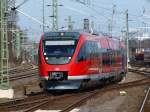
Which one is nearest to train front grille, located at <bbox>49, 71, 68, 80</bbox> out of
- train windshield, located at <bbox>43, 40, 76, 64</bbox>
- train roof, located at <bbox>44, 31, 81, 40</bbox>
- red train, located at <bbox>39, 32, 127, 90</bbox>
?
red train, located at <bbox>39, 32, 127, 90</bbox>

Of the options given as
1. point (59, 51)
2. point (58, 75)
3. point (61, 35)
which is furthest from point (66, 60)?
point (61, 35)

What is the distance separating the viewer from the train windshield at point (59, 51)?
23.5m

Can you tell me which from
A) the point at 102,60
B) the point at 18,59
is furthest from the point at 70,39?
the point at 18,59

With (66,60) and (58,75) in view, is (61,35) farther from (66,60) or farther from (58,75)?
(58,75)

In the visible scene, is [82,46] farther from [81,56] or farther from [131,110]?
[131,110]

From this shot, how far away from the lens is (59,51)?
23703 millimetres

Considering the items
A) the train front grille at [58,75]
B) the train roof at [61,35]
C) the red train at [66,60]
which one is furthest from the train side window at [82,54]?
the train front grille at [58,75]

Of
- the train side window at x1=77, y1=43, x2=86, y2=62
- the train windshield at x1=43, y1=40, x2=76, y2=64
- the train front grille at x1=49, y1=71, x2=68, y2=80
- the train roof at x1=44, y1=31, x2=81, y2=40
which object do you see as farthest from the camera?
the train roof at x1=44, y1=31, x2=81, y2=40

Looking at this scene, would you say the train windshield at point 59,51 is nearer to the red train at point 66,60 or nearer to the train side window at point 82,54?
the red train at point 66,60

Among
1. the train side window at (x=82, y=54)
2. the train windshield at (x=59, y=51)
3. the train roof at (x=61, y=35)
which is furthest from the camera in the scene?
the train roof at (x=61, y=35)

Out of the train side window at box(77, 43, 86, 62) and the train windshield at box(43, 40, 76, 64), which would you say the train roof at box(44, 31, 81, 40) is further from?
the train side window at box(77, 43, 86, 62)

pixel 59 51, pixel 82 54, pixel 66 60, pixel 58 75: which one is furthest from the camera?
pixel 82 54

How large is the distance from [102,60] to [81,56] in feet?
16.3

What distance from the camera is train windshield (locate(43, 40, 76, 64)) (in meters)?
23.5
